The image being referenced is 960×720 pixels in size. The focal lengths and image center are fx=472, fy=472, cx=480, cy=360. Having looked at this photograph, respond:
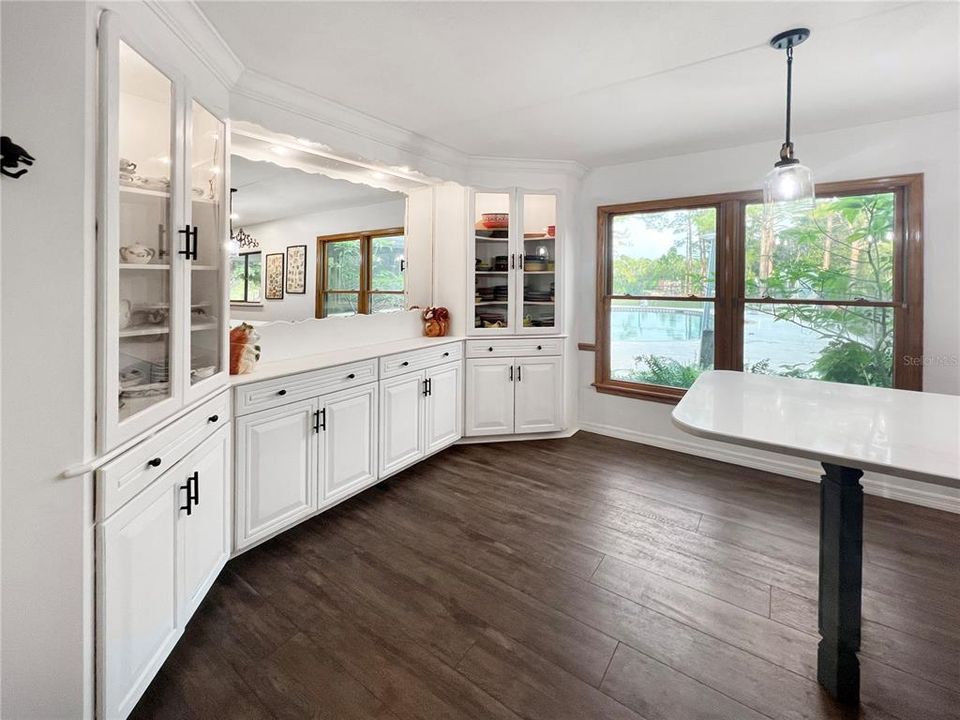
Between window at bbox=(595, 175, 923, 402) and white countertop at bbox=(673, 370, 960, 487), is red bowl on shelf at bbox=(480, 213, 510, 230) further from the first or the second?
white countertop at bbox=(673, 370, 960, 487)

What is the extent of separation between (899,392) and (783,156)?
1.15 meters

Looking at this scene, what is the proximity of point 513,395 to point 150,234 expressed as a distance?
9.63 feet

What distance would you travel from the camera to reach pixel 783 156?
2.06 meters

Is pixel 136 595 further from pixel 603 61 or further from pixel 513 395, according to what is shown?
pixel 513 395

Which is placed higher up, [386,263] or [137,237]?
[386,263]

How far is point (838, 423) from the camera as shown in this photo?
157cm

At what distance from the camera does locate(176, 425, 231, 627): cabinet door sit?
171cm

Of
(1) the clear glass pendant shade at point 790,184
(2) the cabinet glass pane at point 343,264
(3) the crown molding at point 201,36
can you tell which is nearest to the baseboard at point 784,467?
(1) the clear glass pendant shade at point 790,184

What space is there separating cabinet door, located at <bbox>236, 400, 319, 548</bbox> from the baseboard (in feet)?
8.80

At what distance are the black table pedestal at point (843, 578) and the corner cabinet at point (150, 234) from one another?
2.13 meters

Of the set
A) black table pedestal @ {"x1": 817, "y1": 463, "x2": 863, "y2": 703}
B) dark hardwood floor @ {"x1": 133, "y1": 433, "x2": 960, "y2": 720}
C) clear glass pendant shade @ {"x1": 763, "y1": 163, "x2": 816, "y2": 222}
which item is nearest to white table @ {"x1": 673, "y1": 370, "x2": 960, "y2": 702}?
black table pedestal @ {"x1": 817, "y1": 463, "x2": 863, "y2": 703}

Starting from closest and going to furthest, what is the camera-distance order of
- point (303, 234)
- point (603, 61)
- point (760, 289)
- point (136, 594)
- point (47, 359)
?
point (47, 359) < point (136, 594) < point (603, 61) < point (303, 234) < point (760, 289)

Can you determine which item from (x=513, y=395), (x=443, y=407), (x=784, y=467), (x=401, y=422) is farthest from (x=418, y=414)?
(x=784, y=467)

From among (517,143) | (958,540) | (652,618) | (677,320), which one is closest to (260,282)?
(517,143)
